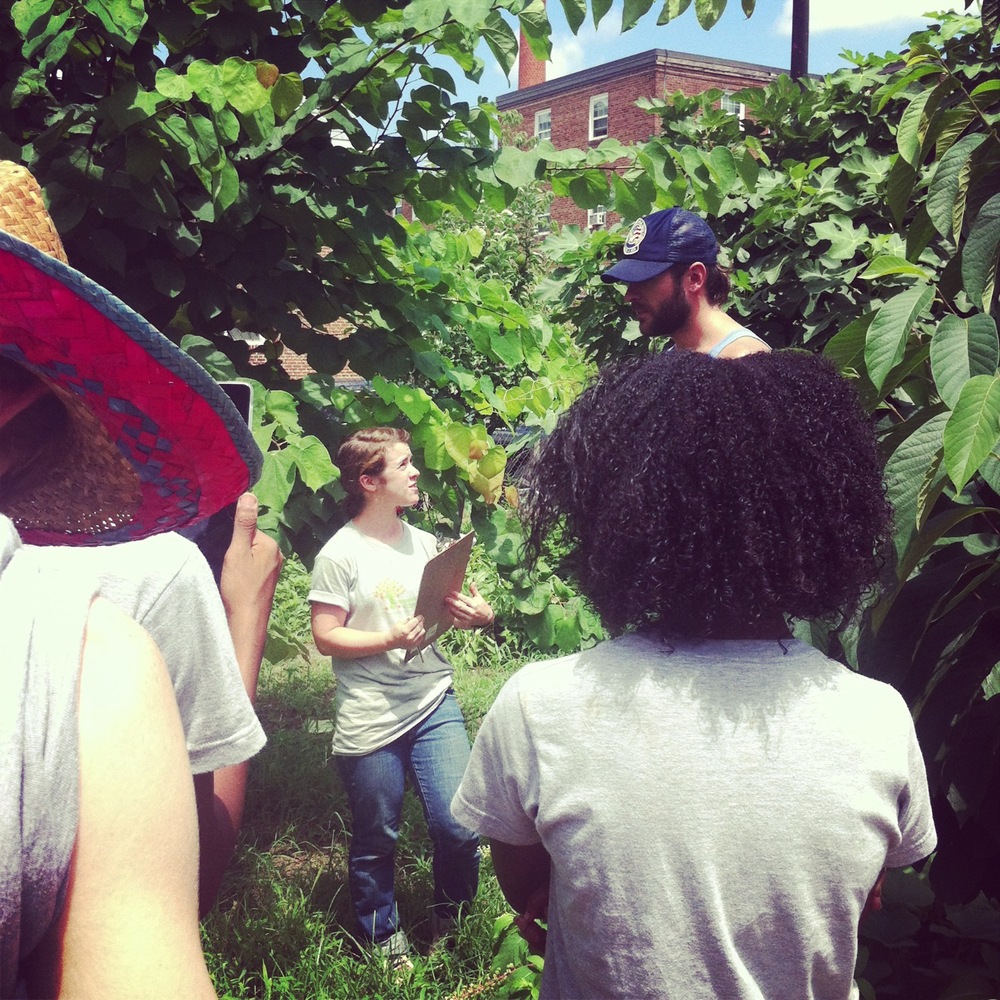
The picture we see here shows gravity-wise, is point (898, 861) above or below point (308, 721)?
above

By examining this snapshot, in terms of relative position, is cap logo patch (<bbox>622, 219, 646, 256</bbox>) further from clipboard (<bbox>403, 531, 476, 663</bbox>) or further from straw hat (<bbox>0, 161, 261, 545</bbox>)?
straw hat (<bbox>0, 161, 261, 545</bbox>)

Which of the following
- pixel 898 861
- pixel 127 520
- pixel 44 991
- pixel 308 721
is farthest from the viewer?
pixel 308 721

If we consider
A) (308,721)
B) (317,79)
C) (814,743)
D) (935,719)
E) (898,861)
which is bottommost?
(308,721)

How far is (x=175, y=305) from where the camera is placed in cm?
289

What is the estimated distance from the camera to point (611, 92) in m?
35.8

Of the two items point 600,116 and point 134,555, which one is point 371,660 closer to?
point 134,555

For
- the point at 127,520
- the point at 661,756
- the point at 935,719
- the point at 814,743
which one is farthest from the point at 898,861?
the point at 127,520

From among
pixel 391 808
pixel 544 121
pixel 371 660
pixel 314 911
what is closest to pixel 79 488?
pixel 371 660

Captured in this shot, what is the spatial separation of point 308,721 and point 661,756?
4527mm

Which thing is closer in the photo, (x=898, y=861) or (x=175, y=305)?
(x=898, y=861)

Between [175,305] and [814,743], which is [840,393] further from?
[175,305]

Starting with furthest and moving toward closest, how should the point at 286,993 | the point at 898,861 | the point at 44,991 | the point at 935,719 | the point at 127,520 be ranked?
the point at 286,993 < the point at 935,719 < the point at 898,861 < the point at 127,520 < the point at 44,991

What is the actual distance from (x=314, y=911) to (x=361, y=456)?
161 centimetres

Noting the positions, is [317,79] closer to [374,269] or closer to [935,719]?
[374,269]
